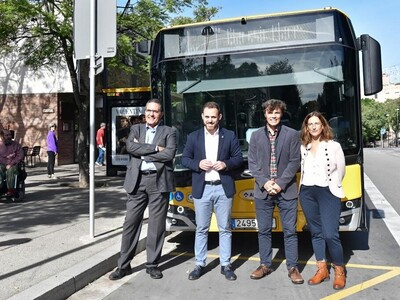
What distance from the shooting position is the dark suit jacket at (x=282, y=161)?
462cm

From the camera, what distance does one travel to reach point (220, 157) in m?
4.79

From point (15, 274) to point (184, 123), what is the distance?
2744 millimetres

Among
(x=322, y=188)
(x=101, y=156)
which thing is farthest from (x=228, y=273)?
(x=101, y=156)

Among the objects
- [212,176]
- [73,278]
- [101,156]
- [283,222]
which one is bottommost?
[73,278]

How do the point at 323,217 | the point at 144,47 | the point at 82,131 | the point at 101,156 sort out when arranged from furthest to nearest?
1. the point at 101,156
2. the point at 82,131
3. the point at 144,47
4. the point at 323,217

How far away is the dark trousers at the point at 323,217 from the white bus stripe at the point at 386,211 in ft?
7.92

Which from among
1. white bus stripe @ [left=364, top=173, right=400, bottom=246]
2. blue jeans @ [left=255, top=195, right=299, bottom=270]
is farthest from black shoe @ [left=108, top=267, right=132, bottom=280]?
white bus stripe @ [left=364, top=173, right=400, bottom=246]

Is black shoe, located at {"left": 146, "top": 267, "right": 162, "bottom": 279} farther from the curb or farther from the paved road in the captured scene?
the curb

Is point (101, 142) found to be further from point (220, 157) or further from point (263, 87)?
point (220, 157)

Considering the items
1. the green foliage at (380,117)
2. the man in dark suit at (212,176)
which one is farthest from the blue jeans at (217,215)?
the green foliage at (380,117)

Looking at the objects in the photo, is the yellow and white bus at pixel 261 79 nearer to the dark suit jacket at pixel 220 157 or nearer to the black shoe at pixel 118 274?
the dark suit jacket at pixel 220 157

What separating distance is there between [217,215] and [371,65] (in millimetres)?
2688

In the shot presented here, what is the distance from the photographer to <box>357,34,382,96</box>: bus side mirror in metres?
5.41

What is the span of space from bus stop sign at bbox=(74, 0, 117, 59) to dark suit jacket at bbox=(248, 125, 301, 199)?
9.52 ft
